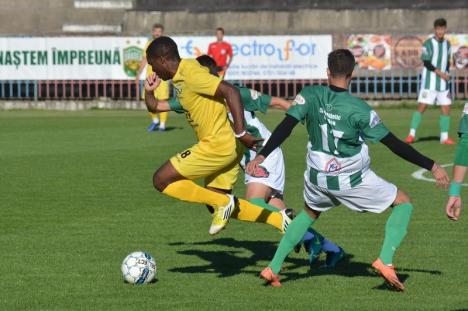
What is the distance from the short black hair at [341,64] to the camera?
7820 millimetres

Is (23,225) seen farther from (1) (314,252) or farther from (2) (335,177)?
(2) (335,177)

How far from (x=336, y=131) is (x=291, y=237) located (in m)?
0.88

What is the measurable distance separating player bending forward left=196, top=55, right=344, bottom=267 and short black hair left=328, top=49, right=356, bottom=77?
893 mm

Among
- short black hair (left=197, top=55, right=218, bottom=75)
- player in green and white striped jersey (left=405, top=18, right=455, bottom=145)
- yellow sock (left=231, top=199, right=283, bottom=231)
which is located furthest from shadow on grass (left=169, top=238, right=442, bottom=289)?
player in green and white striped jersey (left=405, top=18, right=455, bottom=145)

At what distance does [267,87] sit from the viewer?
102 feet

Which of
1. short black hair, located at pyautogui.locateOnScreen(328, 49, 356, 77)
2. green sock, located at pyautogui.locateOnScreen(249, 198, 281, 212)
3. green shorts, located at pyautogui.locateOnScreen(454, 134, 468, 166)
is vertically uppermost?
short black hair, located at pyautogui.locateOnScreen(328, 49, 356, 77)

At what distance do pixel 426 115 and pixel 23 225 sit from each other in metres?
17.2

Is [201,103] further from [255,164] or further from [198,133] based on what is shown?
[255,164]

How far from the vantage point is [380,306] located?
7469mm

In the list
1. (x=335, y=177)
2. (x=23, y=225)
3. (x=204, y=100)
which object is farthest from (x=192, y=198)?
(x=23, y=225)

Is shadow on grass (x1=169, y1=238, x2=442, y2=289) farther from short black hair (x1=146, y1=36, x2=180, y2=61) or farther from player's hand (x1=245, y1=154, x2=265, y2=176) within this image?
short black hair (x1=146, y1=36, x2=180, y2=61)

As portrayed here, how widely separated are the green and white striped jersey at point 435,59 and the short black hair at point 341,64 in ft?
41.8

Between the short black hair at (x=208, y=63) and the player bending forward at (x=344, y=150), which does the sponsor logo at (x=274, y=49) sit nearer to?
the short black hair at (x=208, y=63)

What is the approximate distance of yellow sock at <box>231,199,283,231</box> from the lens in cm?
882
